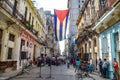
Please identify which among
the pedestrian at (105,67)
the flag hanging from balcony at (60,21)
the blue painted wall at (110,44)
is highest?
the flag hanging from balcony at (60,21)

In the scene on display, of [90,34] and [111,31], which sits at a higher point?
[90,34]

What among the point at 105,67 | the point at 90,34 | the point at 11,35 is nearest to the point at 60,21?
the point at 90,34

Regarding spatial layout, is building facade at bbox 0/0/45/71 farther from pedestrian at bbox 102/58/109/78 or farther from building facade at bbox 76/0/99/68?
pedestrian at bbox 102/58/109/78

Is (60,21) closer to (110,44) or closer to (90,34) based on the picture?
(90,34)

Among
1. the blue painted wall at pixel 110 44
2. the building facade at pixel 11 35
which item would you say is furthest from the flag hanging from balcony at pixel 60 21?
the blue painted wall at pixel 110 44

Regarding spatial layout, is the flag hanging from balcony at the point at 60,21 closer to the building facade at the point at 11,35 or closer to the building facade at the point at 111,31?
the building facade at the point at 11,35

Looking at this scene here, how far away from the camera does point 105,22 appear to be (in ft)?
43.4

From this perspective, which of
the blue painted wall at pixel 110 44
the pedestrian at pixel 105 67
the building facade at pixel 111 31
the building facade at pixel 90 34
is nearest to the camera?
the building facade at pixel 111 31

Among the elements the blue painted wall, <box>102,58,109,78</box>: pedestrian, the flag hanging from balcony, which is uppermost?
the flag hanging from balcony

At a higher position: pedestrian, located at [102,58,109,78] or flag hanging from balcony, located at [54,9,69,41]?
flag hanging from balcony, located at [54,9,69,41]

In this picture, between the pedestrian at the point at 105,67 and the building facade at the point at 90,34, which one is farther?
the building facade at the point at 90,34

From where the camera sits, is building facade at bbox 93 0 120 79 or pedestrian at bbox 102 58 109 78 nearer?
building facade at bbox 93 0 120 79

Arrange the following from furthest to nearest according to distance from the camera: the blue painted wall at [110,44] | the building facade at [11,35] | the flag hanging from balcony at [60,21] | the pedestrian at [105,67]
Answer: the flag hanging from balcony at [60,21]
the building facade at [11,35]
the pedestrian at [105,67]
the blue painted wall at [110,44]

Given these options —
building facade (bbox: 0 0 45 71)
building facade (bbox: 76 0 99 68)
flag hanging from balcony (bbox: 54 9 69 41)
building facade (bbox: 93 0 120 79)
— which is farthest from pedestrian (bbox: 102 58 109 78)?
building facade (bbox: 0 0 45 71)
